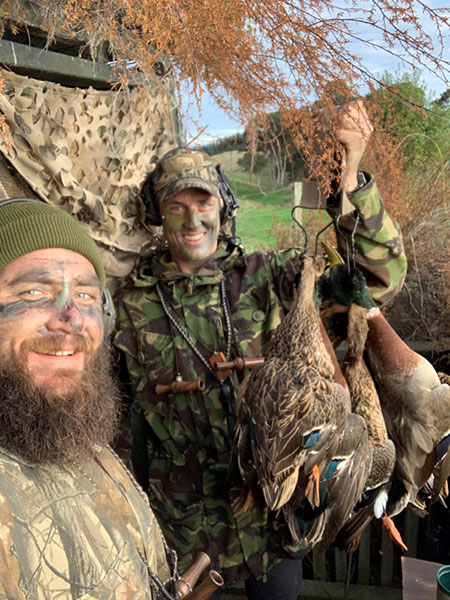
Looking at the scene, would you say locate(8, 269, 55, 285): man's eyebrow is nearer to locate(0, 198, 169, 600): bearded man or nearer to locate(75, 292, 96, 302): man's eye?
locate(0, 198, 169, 600): bearded man

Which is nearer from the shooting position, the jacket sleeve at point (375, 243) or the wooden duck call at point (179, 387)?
the jacket sleeve at point (375, 243)

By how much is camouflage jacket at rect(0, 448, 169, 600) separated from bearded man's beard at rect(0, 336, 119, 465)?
40 mm

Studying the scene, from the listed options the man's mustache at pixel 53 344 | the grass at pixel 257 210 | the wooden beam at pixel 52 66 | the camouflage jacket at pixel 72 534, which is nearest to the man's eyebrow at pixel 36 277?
the man's mustache at pixel 53 344

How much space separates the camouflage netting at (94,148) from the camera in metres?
2.53

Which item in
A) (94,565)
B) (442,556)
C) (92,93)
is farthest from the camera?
(442,556)

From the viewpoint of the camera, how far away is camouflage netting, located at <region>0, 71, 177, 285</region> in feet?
8.29

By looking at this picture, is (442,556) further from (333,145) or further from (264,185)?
(264,185)

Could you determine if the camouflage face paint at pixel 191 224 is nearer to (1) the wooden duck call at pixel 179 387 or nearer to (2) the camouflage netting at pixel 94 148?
(2) the camouflage netting at pixel 94 148

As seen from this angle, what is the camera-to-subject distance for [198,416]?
2498 millimetres

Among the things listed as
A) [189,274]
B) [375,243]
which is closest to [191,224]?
[189,274]

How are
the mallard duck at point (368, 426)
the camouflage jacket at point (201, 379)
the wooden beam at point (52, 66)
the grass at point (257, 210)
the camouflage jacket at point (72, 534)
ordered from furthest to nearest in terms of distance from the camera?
the grass at point (257, 210) → the wooden beam at point (52, 66) → the camouflage jacket at point (201, 379) → the mallard duck at point (368, 426) → the camouflage jacket at point (72, 534)

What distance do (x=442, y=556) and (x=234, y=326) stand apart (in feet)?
6.93

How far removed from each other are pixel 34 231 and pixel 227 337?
1.19 meters

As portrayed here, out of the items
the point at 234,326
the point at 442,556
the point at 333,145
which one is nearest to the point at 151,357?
the point at 234,326
